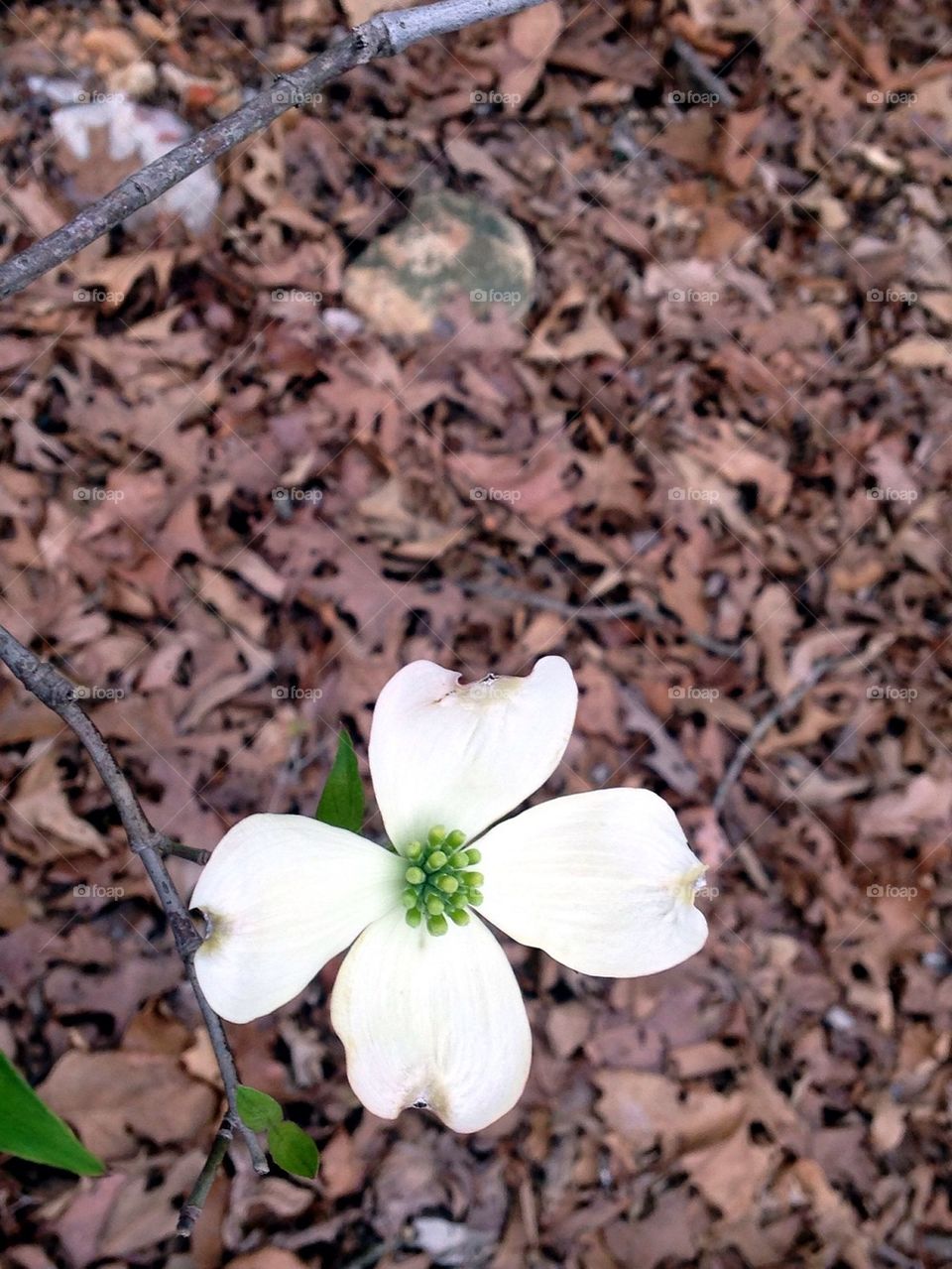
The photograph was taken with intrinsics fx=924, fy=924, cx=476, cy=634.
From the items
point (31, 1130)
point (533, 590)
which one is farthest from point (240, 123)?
point (533, 590)

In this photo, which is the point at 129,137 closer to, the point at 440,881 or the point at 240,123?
the point at 240,123

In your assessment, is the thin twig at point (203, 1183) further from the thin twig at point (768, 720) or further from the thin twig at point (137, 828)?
the thin twig at point (768, 720)

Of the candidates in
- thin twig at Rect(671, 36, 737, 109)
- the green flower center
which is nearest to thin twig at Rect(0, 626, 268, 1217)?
the green flower center

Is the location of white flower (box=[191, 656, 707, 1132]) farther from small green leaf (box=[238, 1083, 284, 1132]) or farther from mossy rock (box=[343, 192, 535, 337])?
mossy rock (box=[343, 192, 535, 337])

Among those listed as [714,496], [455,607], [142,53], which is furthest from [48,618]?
[714,496]

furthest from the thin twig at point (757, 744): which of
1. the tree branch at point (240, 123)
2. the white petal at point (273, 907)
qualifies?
the tree branch at point (240, 123)

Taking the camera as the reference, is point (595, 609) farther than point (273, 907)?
Yes
